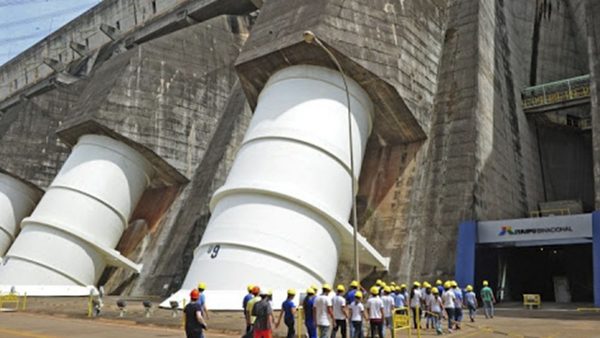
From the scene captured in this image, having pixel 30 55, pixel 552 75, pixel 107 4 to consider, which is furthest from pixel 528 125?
pixel 30 55

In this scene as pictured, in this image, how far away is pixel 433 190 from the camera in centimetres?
2522

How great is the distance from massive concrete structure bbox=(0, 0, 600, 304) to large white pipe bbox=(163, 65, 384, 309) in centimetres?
214

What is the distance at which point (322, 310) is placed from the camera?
36.7 ft

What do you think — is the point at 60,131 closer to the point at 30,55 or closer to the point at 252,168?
the point at 252,168

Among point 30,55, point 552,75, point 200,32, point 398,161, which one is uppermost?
point 30,55

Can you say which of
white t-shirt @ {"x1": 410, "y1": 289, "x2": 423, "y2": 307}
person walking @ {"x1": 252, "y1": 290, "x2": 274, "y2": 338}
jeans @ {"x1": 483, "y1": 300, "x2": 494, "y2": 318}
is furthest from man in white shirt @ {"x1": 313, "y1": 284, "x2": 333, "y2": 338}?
jeans @ {"x1": 483, "y1": 300, "x2": 494, "y2": 318}

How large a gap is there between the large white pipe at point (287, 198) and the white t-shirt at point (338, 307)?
7.60 metres

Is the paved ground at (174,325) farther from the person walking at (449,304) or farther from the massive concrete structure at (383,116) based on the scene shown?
the massive concrete structure at (383,116)

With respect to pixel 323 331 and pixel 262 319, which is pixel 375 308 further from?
pixel 262 319

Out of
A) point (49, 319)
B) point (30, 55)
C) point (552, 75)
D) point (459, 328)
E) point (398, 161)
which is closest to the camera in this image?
point (459, 328)

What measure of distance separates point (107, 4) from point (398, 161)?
44.4 m

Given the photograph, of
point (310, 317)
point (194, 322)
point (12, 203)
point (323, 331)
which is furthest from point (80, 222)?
point (194, 322)

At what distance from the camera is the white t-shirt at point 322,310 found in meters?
11.1

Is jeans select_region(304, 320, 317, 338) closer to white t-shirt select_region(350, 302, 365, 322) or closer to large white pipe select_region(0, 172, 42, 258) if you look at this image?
white t-shirt select_region(350, 302, 365, 322)
